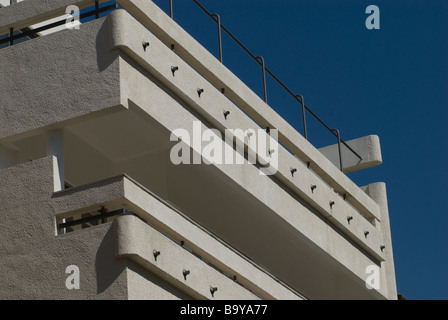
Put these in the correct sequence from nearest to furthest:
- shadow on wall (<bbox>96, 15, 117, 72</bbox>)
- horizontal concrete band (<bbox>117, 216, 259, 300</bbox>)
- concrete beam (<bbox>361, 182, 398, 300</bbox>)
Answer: horizontal concrete band (<bbox>117, 216, 259, 300</bbox>)
shadow on wall (<bbox>96, 15, 117, 72</bbox>)
concrete beam (<bbox>361, 182, 398, 300</bbox>)

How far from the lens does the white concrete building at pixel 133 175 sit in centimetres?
1717

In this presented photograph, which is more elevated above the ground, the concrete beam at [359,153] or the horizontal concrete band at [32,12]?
the horizontal concrete band at [32,12]

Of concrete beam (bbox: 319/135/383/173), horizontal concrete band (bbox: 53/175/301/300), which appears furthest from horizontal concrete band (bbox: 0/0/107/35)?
concrete beam (bbox: 319/135/383/173)

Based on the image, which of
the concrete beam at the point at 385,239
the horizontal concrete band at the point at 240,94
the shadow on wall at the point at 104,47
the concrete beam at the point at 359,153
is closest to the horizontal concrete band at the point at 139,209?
the shadow on wall at the point at 104,47

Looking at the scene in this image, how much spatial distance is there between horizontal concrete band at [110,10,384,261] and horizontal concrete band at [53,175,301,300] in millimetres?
1454

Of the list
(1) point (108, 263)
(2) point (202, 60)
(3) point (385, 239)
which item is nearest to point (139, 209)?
(1) point (108, 263)

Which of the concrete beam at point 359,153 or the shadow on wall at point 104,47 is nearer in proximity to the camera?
the shadow on wall at point 104,47

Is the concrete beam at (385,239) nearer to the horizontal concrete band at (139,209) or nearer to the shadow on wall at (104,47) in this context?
the horizontal concrete band at (139,209)

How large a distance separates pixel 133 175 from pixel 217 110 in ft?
5.90

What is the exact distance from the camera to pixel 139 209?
1738cm

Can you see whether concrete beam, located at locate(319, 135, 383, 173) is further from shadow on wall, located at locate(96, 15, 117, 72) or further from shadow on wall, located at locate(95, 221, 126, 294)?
shadow on wall, located at locate(95, 221, 126, 294)

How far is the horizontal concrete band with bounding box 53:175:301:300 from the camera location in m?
17.2

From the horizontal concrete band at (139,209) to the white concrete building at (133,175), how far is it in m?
0.02

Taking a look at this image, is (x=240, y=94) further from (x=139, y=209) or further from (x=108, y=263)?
(x=108, y=263)
